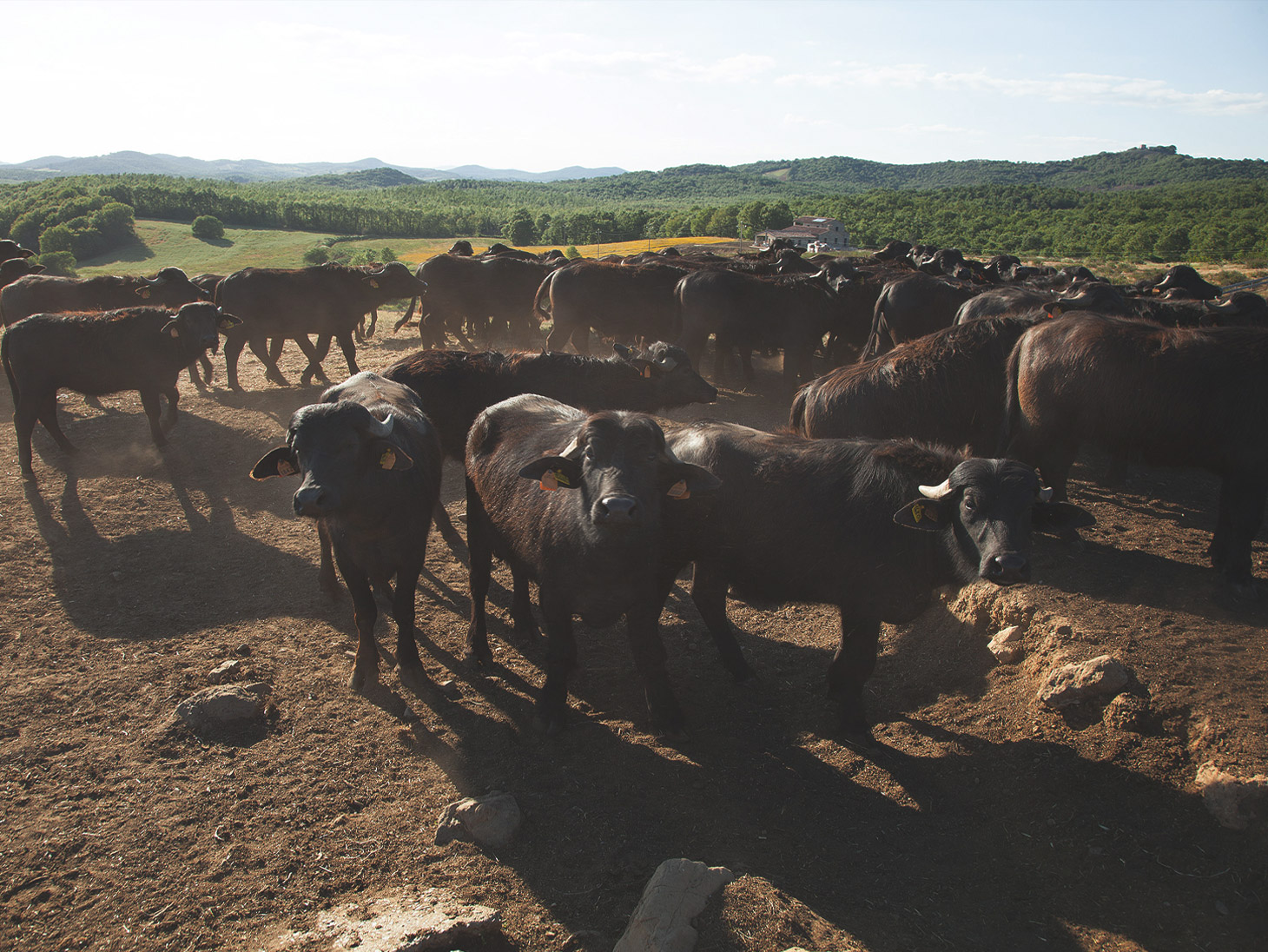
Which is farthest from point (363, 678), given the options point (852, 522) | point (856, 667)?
point (852, 522)

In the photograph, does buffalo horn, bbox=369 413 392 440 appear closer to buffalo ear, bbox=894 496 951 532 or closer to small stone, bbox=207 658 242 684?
small stone, bbox=207 658 242 684

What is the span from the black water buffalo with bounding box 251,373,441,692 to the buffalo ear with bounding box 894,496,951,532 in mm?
3406

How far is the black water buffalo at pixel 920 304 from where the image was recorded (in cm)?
1302

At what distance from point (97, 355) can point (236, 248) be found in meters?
57.9

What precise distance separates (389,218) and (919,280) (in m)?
85.8

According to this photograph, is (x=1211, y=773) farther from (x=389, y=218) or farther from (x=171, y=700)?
(x=389, y=218)

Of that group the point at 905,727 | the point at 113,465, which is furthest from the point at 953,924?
the point at 113,465

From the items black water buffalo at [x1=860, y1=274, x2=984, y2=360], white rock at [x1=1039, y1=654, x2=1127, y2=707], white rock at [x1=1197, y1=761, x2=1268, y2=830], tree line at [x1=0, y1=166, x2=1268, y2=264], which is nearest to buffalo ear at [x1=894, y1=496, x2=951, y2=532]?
white rock at [x1=1039, y1=654, x2=1127, y2=707]

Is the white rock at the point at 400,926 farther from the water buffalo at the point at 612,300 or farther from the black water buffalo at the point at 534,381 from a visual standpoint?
the water buffalo at the point at 612,300

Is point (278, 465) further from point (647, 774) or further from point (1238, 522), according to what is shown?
point (1238, 522)

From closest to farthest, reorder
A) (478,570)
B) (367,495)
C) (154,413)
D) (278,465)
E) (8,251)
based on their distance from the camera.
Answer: (367,495) < (278,465) < (478,570) < (154,413) < (8,251)

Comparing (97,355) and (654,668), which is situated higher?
(97,355)

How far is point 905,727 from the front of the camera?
5.47 meters

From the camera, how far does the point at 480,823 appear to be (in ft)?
13.9
